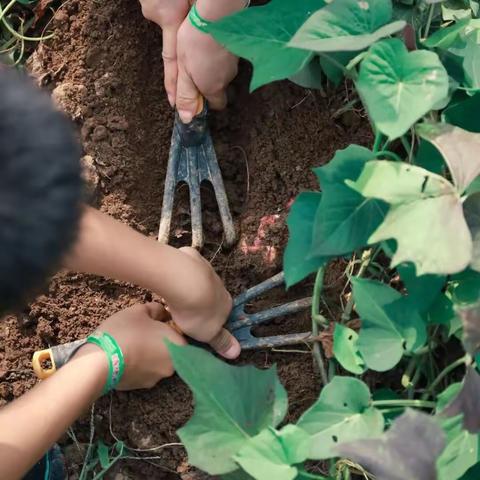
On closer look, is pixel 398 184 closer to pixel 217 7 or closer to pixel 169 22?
pixel 217 7

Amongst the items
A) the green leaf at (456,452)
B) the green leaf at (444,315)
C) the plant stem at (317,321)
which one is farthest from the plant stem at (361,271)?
the green leaf at (456,452)

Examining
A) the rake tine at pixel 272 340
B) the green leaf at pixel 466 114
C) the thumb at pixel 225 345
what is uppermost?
the green leaf at pixel 466 114

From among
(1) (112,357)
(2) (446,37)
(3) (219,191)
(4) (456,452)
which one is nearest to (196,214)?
(3) (219,191)

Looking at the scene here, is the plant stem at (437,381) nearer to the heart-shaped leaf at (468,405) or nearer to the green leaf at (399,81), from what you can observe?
the heart-shaped leaf at (468,405)

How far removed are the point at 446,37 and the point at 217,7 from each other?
372 millimetres

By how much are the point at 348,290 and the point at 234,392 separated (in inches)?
14.8

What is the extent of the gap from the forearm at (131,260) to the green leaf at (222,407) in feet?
0.86

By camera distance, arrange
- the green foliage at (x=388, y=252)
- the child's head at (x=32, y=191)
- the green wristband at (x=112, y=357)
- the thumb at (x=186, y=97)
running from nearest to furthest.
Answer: the child's head at (x=32, y=191) < the green foliage at (x=388, y=252) < the green wristband at (x=112, y=357) < the thumb at (x=186, y=97)

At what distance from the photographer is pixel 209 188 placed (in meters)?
1.39

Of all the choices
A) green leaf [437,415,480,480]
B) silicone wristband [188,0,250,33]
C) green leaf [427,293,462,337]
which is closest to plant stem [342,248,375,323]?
green leaf [427,293,462,337]

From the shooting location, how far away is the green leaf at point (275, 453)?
2.99 ft

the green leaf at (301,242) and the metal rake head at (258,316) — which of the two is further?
the metal rake head at (258,316)

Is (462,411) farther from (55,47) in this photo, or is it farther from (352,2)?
(55,47)

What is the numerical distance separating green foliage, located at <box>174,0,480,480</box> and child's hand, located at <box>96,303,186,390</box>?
281mm
